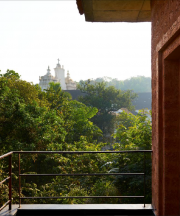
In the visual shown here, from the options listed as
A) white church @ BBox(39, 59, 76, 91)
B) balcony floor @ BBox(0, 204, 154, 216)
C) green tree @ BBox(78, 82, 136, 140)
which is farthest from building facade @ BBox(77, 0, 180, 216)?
white church @ BBox(39, 59, 76, 91)

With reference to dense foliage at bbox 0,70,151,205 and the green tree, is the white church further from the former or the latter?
dense foliage at bbox 0,70,151,205

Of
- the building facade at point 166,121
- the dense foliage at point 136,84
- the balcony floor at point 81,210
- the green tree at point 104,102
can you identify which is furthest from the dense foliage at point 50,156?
the dense foliage at point 136,84

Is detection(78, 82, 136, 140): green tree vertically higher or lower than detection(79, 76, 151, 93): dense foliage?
lower

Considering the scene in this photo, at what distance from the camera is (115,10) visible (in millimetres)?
3674

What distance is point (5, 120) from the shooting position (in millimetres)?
12539

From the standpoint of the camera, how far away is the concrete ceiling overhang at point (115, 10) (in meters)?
3.43

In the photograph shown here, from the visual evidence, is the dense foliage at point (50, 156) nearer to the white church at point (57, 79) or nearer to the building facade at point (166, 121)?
the building facade at point (166, 121)

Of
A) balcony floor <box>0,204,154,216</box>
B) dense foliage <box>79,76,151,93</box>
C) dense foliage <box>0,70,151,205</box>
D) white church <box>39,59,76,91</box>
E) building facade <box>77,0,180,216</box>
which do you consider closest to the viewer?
building facade <box>77,0,180,216</box>

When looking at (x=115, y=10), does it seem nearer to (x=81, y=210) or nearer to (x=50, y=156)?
(x=81, y=210)

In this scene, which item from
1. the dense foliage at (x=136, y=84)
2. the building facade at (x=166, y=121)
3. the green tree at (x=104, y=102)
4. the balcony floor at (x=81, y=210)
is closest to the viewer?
the building facade at (x=166, y=121)

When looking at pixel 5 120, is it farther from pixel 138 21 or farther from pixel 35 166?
pixel 138 21

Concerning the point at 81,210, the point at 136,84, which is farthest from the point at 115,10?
the point at 136,84

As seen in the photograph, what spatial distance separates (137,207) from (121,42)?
48.6 meters

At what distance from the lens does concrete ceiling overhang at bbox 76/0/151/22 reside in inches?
135
